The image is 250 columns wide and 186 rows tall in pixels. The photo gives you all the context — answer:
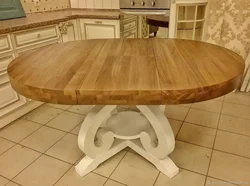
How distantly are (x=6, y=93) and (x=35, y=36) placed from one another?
0.60m

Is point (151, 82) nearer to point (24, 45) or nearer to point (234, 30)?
point (24, 45)

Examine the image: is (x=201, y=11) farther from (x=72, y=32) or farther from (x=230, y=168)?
(x=230, y=168)

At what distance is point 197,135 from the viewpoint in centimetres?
180

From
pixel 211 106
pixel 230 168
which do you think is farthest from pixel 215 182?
pixel 211 106

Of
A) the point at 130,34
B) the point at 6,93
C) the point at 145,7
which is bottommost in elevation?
the point at 6,93

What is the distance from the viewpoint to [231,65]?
1.09 meters

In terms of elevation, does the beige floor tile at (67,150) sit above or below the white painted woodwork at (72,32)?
below

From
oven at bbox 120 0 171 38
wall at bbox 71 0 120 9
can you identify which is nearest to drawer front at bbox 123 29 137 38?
oven at bbox 120 0 171 38

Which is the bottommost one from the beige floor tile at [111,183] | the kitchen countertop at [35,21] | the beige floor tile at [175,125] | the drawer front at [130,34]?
the beige floor tile at [111,183]

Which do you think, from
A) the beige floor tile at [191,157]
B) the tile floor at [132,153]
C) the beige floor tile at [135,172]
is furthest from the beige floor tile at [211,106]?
the beige floor tile at [135,172]

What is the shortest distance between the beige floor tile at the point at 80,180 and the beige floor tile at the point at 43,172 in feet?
0.16

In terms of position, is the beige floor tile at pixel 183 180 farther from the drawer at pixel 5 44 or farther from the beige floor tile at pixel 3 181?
the drawer at pixel 5 44

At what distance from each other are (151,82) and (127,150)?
34.9 inches

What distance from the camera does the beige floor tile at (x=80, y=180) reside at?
4.50 feet
